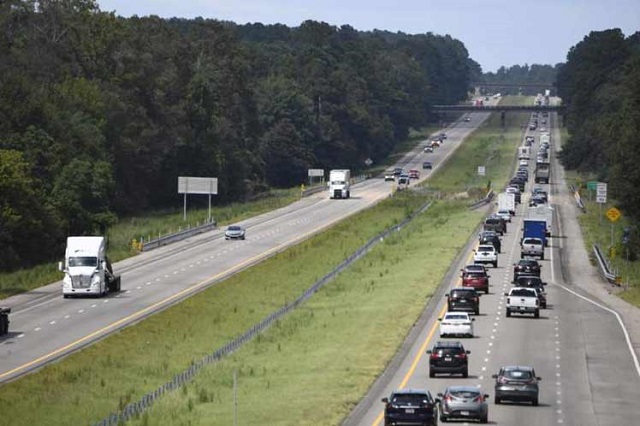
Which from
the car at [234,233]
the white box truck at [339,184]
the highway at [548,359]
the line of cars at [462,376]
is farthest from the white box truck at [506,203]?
the line of cars at [462,376]

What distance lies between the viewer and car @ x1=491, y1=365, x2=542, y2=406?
54219mm

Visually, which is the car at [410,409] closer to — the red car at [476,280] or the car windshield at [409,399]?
the car windshield at [409,399]

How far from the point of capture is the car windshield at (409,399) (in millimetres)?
48000

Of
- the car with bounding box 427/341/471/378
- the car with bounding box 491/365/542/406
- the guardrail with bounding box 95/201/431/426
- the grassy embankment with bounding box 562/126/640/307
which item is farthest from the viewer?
the grassy embankment with bounding box 562/126/640/307

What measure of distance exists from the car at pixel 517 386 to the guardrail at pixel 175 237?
71.5 m

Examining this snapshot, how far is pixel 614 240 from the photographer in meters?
132

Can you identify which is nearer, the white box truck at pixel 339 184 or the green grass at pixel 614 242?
the green grass at pixel 614 242

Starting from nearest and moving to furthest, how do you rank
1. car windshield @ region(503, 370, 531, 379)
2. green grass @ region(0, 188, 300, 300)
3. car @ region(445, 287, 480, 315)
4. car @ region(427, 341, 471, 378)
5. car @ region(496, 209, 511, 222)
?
car windshield @ region(503, 370, 531, 379), car @ region(427, 341, 471, 378), car @ region(445, 287, 480, 315), green grass @ region(0, 188, 300, 300), car @ region(496, 209, 511, 222)

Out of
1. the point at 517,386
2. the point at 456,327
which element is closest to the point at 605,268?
the point at 456,327

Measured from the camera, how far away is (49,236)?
119812 mm

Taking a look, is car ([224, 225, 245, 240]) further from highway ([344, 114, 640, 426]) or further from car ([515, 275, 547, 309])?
car ([515, 275, 547, 309])

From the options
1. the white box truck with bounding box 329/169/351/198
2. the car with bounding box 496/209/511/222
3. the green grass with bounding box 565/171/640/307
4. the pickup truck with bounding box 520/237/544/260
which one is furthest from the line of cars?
the white box truck with bounding box 329/169/351/198

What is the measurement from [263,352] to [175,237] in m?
63.9

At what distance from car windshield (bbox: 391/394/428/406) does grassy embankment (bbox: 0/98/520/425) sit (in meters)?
3.61
